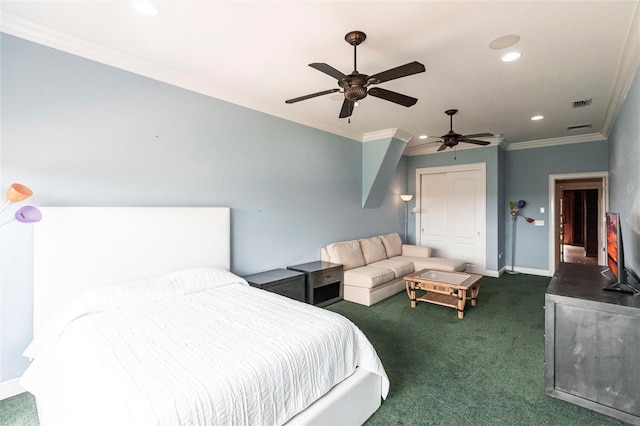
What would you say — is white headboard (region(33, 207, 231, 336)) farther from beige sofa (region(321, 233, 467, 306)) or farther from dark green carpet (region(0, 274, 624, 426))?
beige sofa (region(321, 233, 467, 306))

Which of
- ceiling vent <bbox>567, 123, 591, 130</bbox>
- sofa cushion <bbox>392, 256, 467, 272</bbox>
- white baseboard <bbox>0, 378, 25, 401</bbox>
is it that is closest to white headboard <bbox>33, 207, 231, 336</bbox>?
white baseboard <bbox>0, 378, 25, 401</bbox>

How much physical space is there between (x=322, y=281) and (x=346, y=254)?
0.81 m

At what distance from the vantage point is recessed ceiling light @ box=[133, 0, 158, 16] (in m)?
2.05

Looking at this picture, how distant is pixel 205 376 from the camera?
1.37 m

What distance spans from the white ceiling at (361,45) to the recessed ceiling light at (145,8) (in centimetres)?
6

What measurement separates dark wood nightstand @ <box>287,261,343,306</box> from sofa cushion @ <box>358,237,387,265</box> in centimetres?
92

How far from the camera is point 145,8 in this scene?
2.10 metres

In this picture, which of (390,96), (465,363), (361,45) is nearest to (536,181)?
(465,363)

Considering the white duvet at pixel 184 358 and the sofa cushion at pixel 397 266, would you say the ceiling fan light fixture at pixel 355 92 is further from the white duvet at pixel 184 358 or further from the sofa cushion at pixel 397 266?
the sofa cushion at pixel 397 266

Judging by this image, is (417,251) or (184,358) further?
(417,251)

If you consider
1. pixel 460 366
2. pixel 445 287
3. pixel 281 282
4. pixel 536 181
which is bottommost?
pixel 460 366

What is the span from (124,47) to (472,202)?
631cm

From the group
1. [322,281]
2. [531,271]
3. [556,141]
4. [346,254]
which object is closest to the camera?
[322,281]

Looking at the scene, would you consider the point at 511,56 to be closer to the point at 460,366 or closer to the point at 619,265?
the point at 619,265
